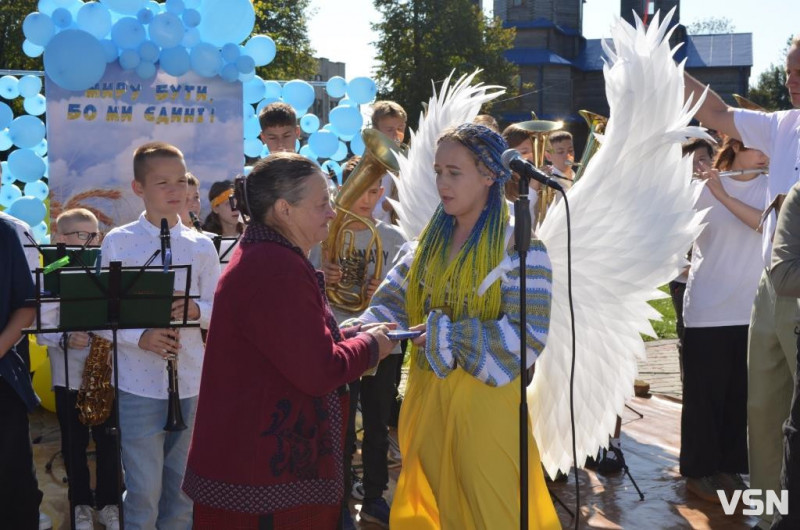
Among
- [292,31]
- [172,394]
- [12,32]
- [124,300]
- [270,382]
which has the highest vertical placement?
[292,31]

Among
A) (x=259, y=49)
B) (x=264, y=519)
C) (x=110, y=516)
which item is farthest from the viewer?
(x=259, y=49)

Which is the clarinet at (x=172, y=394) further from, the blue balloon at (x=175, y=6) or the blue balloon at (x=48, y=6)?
the blue balloon at (x=48, y=6)

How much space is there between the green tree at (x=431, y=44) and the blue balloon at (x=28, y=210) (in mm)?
25072

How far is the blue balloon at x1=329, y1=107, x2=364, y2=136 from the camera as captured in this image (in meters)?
9.87

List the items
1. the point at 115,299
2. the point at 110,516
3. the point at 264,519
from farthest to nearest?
the point at 110,516 → the point at 115,299 → the point at 264,519

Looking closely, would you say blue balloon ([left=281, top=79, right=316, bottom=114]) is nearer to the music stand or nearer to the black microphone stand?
the music stand

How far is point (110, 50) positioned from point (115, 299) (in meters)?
4.60

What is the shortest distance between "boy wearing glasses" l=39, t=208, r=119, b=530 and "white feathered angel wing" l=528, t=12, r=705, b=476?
2455mm

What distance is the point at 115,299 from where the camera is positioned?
352cm

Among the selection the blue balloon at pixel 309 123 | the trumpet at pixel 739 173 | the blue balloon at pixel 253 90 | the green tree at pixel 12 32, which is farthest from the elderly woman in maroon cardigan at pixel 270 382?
the green tree at pixel 12 32

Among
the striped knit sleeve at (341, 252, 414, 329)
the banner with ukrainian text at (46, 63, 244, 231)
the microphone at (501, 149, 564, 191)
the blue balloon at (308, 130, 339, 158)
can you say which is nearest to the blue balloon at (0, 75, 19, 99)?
the banner with ukrainian text at (46, 63, 244, 231)

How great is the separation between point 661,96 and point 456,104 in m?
1.40

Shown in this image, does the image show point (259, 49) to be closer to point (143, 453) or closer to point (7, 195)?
point (7, 195)

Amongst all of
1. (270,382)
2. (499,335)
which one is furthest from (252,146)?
(270,382)
